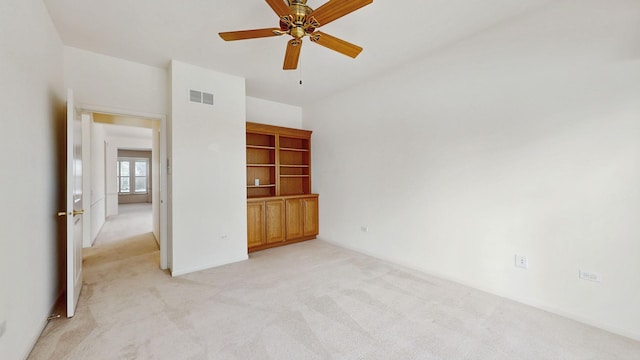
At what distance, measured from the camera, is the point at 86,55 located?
119 inches

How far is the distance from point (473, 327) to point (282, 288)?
186 cm

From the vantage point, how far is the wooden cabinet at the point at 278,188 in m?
4.22

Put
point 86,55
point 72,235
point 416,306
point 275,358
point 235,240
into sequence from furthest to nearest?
point 235,240 < point 86,55 < point 416,306 < point 72,235 < point 275,358

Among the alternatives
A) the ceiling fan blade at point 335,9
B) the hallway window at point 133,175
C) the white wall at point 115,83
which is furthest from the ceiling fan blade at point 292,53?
the hallway window at point 133,175

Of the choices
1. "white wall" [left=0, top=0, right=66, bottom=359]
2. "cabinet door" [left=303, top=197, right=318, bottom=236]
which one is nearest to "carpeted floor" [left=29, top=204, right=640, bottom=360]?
"white wall" [left=0, top=0, right=66, bottom=359]

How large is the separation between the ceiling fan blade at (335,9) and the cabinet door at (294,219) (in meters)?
3.18

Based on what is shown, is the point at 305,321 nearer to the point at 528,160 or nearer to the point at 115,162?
the point at 528,160

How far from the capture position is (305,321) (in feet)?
7.18

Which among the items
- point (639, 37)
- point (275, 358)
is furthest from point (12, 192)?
point (639, 37)

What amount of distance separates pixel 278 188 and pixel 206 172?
1385mm

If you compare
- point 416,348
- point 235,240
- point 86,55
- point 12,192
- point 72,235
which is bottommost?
point 416,348

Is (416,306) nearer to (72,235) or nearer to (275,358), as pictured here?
(275,358)

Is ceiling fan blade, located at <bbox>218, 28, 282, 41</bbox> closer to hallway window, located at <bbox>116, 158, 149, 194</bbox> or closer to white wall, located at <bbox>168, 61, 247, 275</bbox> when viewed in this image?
white wall, located at <bbox>168, 61, 247, 275</bbox>

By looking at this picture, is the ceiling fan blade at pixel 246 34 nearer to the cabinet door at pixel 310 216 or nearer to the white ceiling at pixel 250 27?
the white ceiling at pixel 250 27
